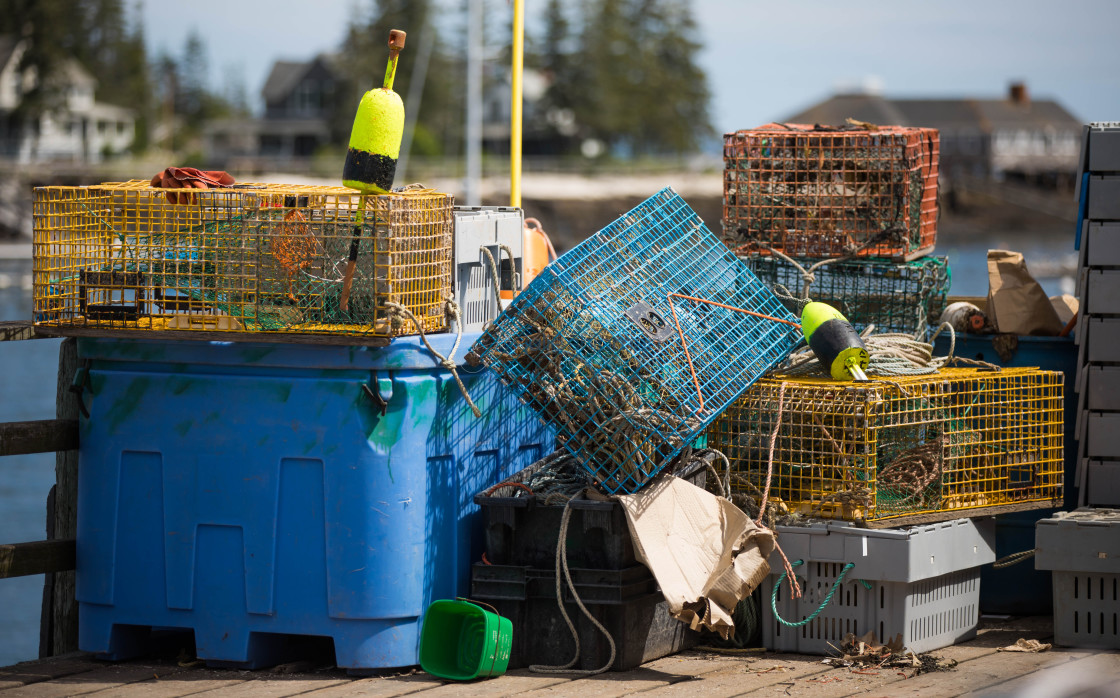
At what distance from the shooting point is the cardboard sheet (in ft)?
14.2

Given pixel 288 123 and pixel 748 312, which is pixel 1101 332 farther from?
pixel 288 123

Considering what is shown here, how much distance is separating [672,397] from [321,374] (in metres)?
1.11

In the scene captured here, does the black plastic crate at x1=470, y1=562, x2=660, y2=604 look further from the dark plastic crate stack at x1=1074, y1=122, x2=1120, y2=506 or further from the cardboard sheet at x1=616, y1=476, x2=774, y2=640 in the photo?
the dark plastic crate stack at x1=1074, y1=122, x2=1120, y2=506

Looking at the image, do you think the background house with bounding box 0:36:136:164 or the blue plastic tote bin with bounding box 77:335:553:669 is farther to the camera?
the background house with bounding box 0:36:136:164

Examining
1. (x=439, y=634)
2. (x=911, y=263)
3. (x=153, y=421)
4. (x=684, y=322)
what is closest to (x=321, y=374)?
(x=153, y=421)

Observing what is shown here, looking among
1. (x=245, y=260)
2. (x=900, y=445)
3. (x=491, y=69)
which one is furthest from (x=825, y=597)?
(x=491, y=69)

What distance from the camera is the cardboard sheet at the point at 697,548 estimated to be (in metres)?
4.32

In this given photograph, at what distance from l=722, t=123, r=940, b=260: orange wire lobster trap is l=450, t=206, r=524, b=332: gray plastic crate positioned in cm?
101

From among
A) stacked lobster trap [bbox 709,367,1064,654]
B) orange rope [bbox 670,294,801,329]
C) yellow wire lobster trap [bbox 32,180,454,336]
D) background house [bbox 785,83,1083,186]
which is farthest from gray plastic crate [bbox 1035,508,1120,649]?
background house [bbox 785,83,1083,186]

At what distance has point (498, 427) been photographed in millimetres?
4840

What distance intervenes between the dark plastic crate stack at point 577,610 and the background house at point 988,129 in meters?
100

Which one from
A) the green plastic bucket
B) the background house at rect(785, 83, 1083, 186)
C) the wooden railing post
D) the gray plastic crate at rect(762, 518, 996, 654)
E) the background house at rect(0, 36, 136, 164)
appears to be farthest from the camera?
the background house at rect(785, 83, 1083, 186)

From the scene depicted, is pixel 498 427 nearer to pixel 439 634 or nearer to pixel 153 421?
pixel 439 634

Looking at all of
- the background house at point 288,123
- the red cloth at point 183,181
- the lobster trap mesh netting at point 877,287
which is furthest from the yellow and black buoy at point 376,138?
the background house at point 288,123
